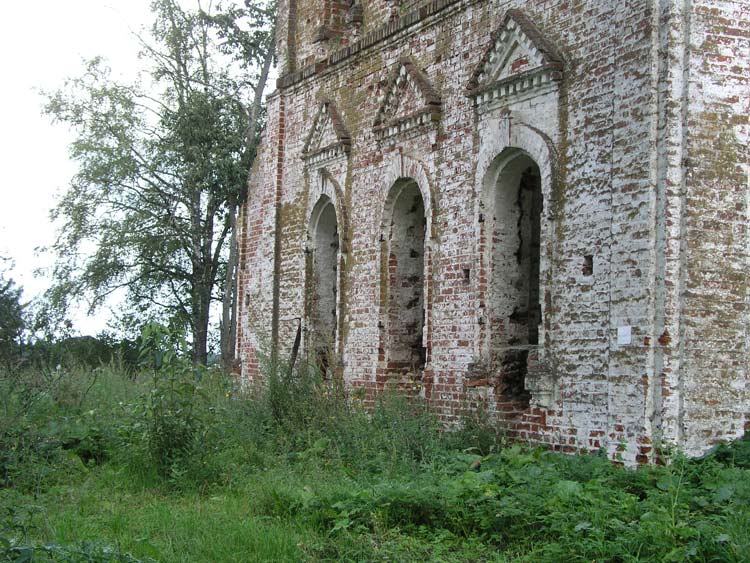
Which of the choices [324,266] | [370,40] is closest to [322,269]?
[324,266]

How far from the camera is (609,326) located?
9469 mm

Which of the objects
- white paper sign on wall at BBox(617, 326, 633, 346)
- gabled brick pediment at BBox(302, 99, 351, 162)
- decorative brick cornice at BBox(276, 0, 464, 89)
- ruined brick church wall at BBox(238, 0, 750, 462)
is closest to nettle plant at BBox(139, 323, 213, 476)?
ruined brick church wall at BBox(238, 0, 750, 462)

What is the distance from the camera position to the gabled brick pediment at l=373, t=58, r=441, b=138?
12.6m

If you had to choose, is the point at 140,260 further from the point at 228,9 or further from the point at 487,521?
the point at 487,521

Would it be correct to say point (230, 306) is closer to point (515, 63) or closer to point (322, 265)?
point (322, 265)

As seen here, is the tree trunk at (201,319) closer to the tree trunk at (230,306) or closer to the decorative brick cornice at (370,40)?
the tree trunk at (230,306)

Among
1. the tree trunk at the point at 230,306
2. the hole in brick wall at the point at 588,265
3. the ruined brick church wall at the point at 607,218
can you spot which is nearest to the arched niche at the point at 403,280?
the ruined brick church wall at the point at 607,218

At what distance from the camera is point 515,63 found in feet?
36.5

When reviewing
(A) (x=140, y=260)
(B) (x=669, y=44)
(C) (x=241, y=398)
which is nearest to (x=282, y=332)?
(C) (x=241, y=398)

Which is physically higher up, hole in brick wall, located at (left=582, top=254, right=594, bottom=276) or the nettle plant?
hole in brick wall, located at (left=582, top=254, right=594, bottom=276)

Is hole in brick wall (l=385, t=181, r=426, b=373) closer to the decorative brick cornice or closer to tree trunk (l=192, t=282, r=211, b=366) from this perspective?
the decorative brick cornice

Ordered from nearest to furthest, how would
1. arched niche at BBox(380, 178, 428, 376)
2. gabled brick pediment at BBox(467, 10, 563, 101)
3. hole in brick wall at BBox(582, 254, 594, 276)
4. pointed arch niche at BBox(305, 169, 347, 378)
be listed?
1. hole in brick wall at BBox(582, 254, 594, 276)
2. gabled brick pediment at BBox(467, 10, 563, 101)
3. arched niche at BBox(380, 178, 428, 376)
4. pointed arch niche at BBox(305, 169, 347, 378)

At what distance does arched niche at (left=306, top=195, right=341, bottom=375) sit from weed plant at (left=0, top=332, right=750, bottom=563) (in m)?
2.75

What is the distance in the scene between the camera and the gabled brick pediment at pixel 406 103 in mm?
12625
